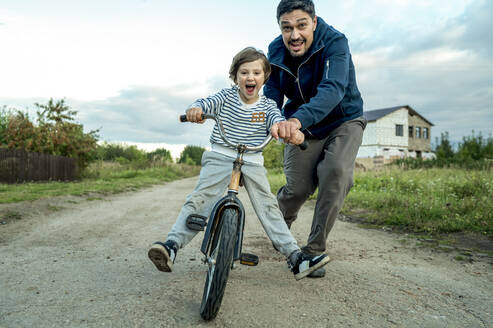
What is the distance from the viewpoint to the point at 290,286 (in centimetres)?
310

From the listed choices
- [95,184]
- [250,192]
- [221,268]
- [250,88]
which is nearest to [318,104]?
[250,88]

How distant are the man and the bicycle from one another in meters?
0.80

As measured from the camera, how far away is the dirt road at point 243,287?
2.40 m

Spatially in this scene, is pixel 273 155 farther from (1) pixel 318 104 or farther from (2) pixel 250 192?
(2) pixel 250 192

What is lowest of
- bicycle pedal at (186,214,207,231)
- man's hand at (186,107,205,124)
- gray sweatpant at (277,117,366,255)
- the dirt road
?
the dirt road

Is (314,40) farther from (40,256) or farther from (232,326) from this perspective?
(40,256)

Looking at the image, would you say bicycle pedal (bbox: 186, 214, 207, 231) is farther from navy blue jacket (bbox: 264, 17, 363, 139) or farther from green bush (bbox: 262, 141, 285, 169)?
green bush (bbox: 262, 141, 285, 169)

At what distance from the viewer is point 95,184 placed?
14188mm

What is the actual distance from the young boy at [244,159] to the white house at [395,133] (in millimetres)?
43426

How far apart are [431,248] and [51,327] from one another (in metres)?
4.18

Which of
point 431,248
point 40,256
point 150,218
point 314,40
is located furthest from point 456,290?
point 150,218

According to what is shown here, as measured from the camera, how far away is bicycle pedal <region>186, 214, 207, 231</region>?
9.48ft

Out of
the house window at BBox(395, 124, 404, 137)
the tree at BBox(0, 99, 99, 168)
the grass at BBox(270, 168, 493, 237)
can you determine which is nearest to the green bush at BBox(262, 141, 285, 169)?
the tree at BBox(0, 99, 99, 168)

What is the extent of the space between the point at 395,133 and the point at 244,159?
48547 mm
